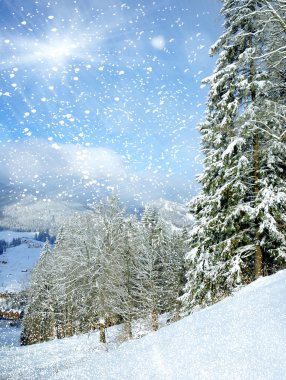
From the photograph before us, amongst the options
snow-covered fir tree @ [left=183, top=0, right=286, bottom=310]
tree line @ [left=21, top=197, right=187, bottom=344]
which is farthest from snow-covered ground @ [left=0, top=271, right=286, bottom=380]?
tree line @ [left=21, top=197, right=187, bottom=344]

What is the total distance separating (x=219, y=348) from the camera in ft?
14.5

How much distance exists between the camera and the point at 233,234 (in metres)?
12.8

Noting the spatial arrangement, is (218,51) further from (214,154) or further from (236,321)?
(236,321)

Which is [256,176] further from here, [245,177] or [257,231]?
[257,231]

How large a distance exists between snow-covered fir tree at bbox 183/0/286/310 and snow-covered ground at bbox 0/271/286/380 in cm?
557

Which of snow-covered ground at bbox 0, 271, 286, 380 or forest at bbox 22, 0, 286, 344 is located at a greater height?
forest at bbox 22, 0, 286, 344

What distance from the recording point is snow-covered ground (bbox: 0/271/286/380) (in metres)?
3.84

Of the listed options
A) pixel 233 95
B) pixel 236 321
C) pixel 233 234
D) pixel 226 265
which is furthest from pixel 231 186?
pixel 236 321

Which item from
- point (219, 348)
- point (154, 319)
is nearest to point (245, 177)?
point (219, 348)

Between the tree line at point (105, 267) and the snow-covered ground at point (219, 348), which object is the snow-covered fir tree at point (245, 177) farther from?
the tree line at point (105, 267)

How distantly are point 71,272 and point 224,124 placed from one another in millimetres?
16134

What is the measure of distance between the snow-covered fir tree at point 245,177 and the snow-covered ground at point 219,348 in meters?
5.57

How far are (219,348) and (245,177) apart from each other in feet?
29.4

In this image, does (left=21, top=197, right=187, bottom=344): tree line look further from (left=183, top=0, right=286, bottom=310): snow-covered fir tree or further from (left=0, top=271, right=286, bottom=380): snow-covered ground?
(left=0, top=271, right=286, bottom=380): snow-covered ground
